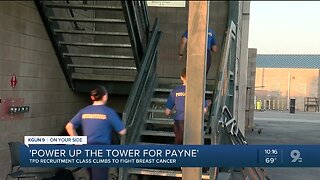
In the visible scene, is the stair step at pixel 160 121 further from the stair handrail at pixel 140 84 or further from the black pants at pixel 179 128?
the black pants at pixel 179 128

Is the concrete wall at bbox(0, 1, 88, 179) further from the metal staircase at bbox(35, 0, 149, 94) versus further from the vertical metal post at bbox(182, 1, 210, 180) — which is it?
the vertical metal post at bbox(182, 1, 210, 180)

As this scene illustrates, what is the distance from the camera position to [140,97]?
7547 millimetres

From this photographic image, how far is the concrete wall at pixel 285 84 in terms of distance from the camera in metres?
35.0

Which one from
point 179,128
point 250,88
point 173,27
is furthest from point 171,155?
point 250,88

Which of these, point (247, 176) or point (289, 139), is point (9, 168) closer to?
point (247, 176)

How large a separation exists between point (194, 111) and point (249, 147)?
487mm

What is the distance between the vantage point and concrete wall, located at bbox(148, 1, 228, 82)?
10.8m

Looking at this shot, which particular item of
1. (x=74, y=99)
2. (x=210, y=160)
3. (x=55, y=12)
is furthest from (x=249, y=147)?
(x=74, y=99)

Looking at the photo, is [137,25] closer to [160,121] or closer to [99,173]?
[160,121]

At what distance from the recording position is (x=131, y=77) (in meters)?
9.09

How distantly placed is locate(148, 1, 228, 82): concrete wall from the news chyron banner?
7.27 m

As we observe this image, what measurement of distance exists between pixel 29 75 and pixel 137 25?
2029 millimetres

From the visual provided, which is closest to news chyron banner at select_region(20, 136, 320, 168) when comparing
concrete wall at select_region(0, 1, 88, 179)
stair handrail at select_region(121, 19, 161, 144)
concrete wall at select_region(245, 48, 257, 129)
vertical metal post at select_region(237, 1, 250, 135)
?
stair handrail at select_region(121, 19, 161, 144)

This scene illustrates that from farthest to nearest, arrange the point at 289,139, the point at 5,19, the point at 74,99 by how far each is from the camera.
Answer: the point at 289,139
the point at 74,99
the point at 5,19
